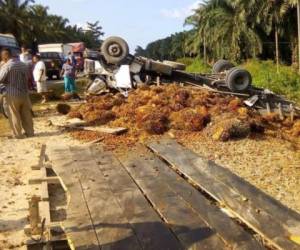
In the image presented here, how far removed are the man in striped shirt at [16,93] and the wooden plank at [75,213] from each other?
330 cm

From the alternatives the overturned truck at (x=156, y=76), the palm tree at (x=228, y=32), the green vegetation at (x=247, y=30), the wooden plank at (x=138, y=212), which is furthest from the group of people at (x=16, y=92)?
the palm tree at (x=228, y=32)

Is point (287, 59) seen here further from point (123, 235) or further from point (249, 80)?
point (123, 235)

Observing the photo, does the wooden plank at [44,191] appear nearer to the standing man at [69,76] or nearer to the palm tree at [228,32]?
the standing man at [69,76]

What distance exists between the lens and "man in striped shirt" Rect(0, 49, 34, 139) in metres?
11.2

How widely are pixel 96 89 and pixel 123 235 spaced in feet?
44.8

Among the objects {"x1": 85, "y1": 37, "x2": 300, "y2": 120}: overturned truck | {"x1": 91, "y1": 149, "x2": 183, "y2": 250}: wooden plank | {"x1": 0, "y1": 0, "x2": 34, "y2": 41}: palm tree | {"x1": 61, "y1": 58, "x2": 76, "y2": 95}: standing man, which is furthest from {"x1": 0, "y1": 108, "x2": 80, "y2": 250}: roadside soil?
{"x1": 0, "y1": 0, "x2": 34, "y2": 41}: palm tree

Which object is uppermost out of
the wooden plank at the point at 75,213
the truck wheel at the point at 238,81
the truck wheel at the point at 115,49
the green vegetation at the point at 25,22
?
the green vegetation at the point at 25,22

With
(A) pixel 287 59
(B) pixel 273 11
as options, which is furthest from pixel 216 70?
(A) pixel 287 59

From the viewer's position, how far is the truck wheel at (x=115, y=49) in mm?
17672

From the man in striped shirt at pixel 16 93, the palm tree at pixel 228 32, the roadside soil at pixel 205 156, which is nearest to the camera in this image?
the roadside soil at pixel 205 156

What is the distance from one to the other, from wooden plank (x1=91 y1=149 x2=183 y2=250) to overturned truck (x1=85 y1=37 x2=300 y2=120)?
27.5 feet

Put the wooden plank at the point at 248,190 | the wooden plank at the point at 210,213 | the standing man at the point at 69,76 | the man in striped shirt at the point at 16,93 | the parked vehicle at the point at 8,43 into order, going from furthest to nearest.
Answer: the parked vehicle at the point at 8,43
the standing man at the point at 69,76
the man in striped shirt at the point at 16,93
the wooden plank at the point at 248,190
the wooden plank at the point at 210,213

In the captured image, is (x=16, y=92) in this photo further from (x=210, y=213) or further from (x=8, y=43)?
(x=8, y=43)

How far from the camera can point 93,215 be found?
5.67 metres
